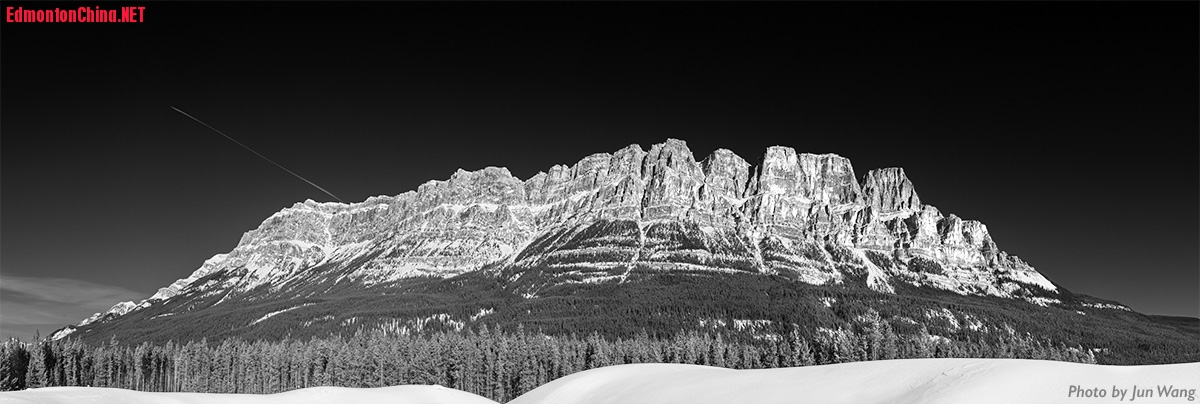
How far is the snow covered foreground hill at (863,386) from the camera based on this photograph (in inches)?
1187

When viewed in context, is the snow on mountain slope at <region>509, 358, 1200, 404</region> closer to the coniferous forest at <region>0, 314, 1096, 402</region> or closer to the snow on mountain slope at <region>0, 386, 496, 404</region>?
the snow on mountain slope at <region>0, 386, 496, 404</region>

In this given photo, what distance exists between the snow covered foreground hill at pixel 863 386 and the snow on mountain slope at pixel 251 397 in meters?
0.16

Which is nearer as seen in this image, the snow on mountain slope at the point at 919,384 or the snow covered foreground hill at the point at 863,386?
the snow on mountain slope at the point at 919,384

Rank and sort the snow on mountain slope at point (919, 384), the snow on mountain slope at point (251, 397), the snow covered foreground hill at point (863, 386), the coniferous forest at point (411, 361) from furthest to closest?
1. the coniferous forest at point (411, 361)
2. the snow on mountain slope at point (251, 397)
3. the snow covered foreground hill at point (863, 386)
4. the snow on mountain slope at point (919, 384)

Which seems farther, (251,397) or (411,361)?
(411,361)

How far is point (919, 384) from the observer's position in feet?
117

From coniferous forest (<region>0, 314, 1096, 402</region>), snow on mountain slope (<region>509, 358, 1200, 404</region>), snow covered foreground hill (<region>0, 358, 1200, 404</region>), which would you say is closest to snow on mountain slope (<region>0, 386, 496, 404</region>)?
snow covered foreground hill (<region>0, 358, 1200, 404</region>)

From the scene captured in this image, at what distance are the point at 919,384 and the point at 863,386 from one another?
322 cm

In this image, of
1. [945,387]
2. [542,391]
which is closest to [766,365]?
[542,391]

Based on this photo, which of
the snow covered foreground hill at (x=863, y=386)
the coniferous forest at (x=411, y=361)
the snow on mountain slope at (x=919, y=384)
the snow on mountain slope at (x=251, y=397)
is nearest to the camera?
the snow on mountain slope at (x=919, y=384)

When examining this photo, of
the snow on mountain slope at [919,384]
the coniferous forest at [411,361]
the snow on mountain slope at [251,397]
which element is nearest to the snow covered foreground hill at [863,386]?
the snow on mountain slope at [919,384]

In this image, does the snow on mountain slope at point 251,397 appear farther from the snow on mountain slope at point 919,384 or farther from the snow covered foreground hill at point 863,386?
the snow on mountain slope at point 919,384

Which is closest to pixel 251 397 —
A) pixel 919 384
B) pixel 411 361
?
pixel 411 361

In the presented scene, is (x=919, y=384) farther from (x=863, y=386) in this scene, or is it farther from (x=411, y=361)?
(x=411, y=361)
